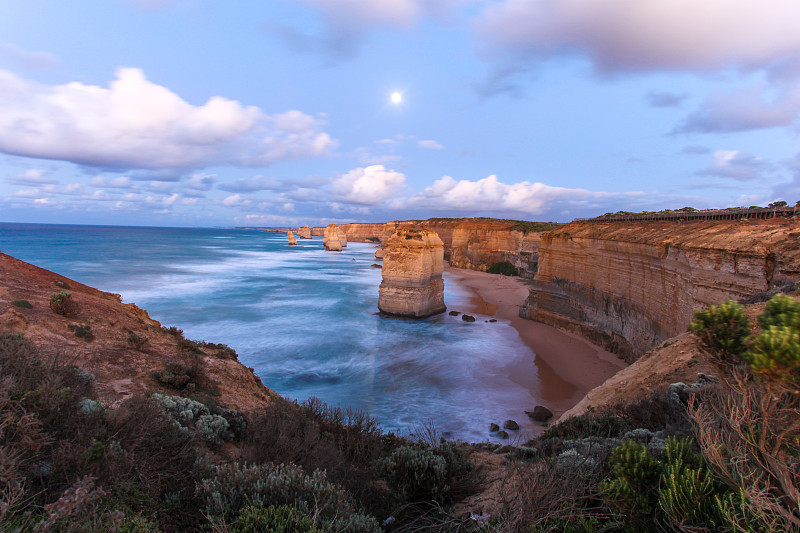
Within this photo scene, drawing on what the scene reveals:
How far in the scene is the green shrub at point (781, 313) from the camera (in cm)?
233

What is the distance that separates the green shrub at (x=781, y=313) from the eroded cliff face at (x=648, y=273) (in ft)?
25.1

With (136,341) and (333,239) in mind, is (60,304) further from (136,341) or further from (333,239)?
(333,239)

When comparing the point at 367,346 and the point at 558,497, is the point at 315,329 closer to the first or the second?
the point at 367,346

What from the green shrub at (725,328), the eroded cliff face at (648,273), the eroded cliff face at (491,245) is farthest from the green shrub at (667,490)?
the eroded cliff face at (491,245)

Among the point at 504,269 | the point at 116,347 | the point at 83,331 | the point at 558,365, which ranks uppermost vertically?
the point at 83,331

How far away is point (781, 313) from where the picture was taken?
2434mm

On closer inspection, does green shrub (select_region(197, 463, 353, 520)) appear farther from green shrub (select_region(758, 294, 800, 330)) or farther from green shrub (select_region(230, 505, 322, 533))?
green shrub (select_region(758, 294, 800, 330))

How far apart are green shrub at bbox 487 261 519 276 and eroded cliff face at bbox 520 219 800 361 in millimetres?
21927

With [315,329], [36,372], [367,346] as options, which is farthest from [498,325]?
[36,372]

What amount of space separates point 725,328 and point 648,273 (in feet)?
39.0

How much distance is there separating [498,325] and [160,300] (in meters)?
25.9

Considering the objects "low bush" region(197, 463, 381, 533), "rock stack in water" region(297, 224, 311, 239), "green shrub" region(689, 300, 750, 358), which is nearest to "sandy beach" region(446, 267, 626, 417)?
"green shrub" region(689, 300, 750, 358)

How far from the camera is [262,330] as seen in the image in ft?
71.0

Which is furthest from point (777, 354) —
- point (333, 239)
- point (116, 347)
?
point (333, 239)
